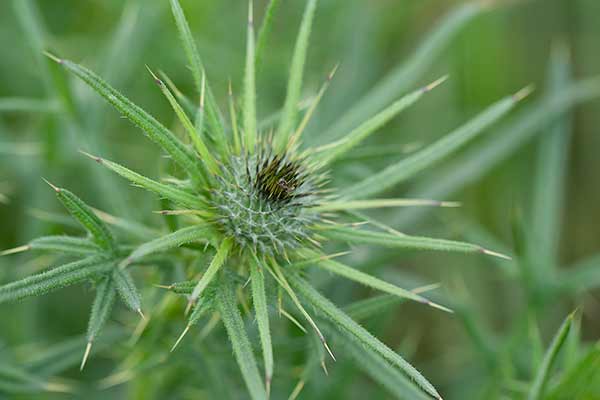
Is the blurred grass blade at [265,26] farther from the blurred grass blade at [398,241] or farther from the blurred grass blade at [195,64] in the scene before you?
the blurred grass blade at [398,241]

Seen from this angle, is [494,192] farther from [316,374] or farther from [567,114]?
[316,374]

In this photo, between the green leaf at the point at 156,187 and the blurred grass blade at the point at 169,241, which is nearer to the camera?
the blurred grass blade at the point at 169,241

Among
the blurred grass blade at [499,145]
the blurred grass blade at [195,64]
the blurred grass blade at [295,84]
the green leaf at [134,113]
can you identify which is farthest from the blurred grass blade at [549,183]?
the green leaf at [134,113]

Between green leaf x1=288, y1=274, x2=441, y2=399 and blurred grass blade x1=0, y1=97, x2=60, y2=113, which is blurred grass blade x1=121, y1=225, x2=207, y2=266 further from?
blurred grass blade x1=0, y1=97, x2=60, y2=113

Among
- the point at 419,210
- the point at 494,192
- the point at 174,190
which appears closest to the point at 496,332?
the point at 494,192

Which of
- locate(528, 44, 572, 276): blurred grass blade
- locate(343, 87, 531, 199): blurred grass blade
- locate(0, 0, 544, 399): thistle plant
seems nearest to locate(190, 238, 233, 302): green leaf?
locate(0, 0, 544, 399): thistle plant

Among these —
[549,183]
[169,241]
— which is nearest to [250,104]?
[169,241]
